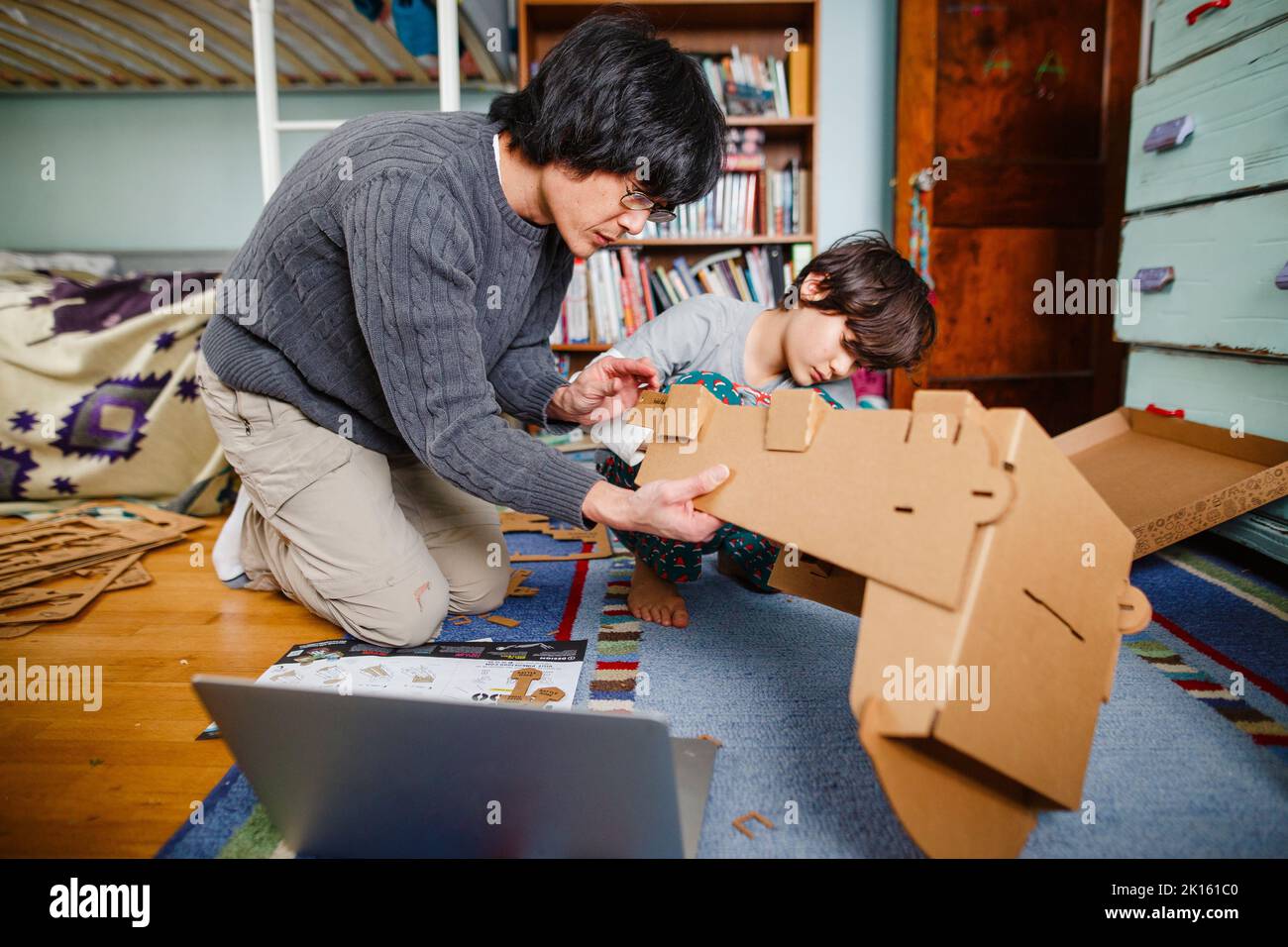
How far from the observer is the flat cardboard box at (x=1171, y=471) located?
1198 millimetres

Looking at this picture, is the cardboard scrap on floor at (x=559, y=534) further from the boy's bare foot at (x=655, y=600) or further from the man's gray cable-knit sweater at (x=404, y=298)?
the man's gray cable-knit sweater at (x=404, y=298)

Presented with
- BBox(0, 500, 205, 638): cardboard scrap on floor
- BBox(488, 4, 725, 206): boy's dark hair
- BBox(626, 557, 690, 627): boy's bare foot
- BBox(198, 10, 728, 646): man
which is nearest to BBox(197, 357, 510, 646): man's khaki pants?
BBox(198, 10, 728, 646): man

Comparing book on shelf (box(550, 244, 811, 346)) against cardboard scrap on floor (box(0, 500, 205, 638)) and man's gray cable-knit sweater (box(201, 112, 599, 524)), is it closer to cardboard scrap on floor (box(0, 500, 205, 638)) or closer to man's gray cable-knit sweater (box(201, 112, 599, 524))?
cardboard scrap on floor (box(0, 500, 205, 638))

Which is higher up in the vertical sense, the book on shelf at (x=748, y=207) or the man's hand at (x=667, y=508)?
the book on shelf at (x=748, y=207)

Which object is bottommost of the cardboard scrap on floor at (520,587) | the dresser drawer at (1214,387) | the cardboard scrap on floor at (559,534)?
the cardboard scrap on floor at (520,587)

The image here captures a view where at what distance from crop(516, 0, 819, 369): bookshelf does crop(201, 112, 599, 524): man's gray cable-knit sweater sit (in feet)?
4.69

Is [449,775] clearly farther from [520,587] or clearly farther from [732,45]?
[732,45]

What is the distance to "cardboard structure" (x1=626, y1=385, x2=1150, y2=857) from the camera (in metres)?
0.55

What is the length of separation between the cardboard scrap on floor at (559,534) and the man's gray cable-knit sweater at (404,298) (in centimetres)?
46

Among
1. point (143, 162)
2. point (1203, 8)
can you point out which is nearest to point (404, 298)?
point (1203, 8)

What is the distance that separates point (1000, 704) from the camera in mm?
587

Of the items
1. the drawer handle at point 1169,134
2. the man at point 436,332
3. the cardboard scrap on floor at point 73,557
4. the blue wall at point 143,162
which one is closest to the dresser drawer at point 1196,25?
the drawer handle at point 1169,134

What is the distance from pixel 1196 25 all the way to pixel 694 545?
1.23 meters
